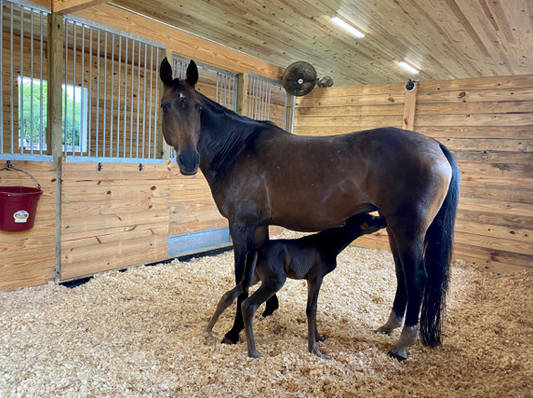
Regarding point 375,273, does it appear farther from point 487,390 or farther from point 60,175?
point 60,175

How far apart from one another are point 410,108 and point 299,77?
1.55 metres

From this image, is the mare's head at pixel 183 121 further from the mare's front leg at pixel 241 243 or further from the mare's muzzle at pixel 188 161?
the mare's front leg at pixel 241 243

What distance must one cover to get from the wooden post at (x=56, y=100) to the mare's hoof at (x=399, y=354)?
8.69 feet

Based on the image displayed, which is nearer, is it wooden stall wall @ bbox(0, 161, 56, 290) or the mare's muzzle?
the mare's muzzle

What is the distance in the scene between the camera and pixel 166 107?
2154 mm

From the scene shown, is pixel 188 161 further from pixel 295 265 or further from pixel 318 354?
pixel 318 354

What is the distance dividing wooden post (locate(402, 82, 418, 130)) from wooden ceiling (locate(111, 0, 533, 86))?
34.8 inches

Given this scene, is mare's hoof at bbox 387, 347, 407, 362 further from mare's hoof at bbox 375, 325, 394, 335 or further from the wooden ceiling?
the wooden ceiling

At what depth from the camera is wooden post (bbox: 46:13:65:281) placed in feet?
9.08

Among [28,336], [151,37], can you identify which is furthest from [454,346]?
[151,37]

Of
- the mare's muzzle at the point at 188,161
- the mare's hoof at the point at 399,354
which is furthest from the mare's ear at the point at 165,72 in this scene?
the mare's hoof at the point at 399,354

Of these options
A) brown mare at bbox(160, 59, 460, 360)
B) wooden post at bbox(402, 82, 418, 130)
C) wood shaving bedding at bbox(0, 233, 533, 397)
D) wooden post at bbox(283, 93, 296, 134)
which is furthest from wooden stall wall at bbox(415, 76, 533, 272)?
brown mare at bbox(160, 59, 460, 360)

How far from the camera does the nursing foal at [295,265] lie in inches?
78.2

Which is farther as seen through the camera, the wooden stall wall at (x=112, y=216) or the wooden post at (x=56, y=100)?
the wooden stall wall at (x=112, y=216)
